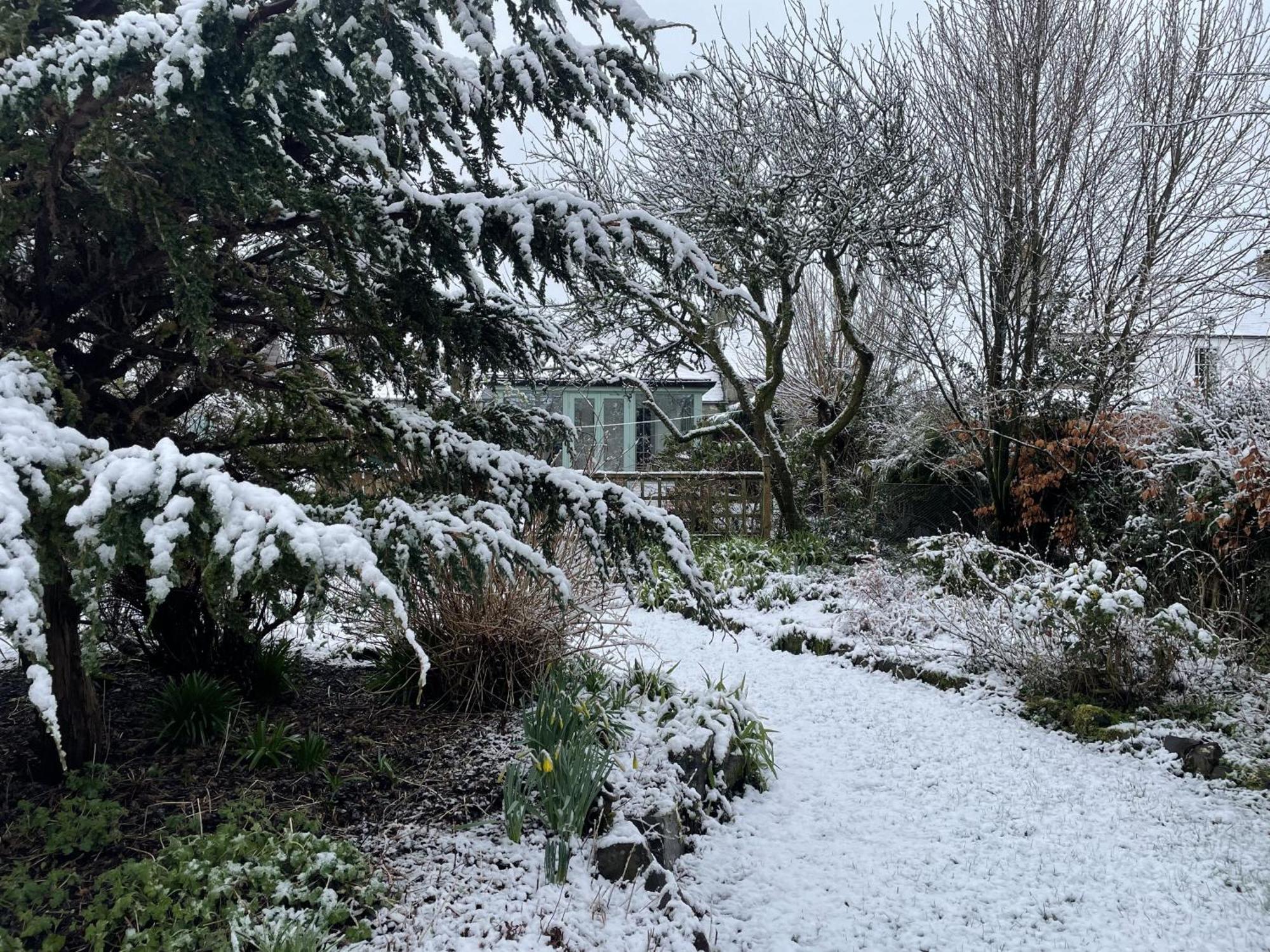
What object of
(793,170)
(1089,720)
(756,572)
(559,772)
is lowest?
(1089,720)

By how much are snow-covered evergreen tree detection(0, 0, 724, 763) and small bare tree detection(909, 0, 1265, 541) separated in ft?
14.6

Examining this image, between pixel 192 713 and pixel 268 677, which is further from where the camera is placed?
pixel 268 677

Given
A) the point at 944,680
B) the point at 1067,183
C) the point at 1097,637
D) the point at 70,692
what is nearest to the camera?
the point at 70,692

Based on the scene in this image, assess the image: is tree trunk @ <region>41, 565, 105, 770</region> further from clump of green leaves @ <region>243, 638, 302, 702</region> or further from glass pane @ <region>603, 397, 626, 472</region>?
glass pane @ <region>603, 397, 626, 472</region>

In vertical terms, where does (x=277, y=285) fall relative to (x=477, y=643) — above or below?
above

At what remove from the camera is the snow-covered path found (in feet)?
8.57

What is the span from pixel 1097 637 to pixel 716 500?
578cm

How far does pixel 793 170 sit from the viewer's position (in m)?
7.89

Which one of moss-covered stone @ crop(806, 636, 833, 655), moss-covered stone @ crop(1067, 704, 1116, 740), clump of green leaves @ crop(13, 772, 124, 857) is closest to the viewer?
clump of green leaves @ crop(13, 772, 124, 857)

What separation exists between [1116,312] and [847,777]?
12.7 feet

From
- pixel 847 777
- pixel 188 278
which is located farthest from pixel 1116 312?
pixel 188 278

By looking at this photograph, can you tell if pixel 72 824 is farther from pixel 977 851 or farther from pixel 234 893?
pixel 977 851

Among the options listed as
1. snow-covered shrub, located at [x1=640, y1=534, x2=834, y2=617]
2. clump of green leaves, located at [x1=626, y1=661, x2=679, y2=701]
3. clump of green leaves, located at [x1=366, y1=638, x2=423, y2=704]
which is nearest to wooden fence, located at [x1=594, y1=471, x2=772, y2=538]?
snow-covered shrub, located at [x1=640, y1=534, x2=834, y2=617]

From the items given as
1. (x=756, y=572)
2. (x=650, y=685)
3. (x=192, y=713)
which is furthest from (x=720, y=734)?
(x=756, y=572)
